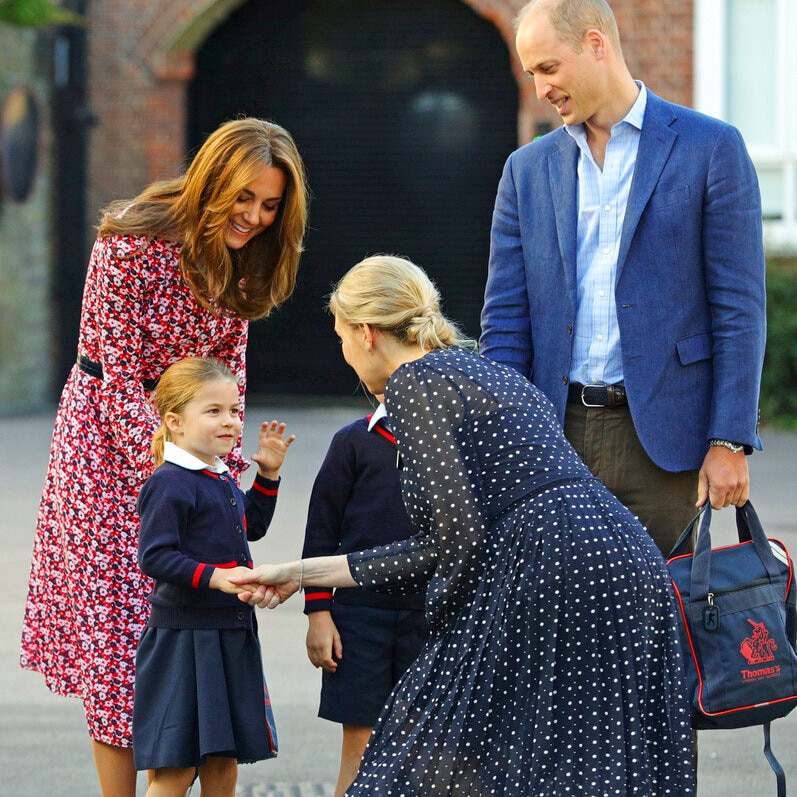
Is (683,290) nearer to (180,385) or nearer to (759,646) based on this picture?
(759,646)

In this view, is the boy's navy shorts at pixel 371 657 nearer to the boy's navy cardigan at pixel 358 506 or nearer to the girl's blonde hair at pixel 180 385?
the boy's navy cardigan at pixel 358 506

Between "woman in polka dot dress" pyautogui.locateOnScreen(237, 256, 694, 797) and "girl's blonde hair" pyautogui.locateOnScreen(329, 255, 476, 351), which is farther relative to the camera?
"girl's blonde hair" pyautogui.locateOnScreen(329, 255, 476, 351)

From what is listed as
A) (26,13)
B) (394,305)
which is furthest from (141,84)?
(394,305)

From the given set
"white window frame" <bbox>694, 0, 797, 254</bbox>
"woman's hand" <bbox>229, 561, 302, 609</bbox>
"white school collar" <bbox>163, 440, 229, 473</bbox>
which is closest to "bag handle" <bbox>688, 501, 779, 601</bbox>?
"woman's hand" <bbox>229, 561, 302, 609</bbox>

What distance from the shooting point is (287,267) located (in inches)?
142

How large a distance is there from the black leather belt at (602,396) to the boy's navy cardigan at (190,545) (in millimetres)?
891

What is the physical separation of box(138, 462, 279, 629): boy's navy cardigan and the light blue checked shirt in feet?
3.04

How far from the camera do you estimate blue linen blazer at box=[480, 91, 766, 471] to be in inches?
132

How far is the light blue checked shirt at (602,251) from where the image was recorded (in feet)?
11.4

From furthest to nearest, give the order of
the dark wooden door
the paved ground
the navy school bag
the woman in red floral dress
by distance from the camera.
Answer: the dark wooden door → the paved ground → the woman in red floral dress → the navy school bag

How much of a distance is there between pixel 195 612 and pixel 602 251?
132cm

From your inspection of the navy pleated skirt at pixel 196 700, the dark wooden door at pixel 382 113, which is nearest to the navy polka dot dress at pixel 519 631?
the navy pleated skirt at pixel 196 700

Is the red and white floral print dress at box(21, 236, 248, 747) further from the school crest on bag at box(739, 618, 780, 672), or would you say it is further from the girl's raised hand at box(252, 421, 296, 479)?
the school crest on bag at box(739, 618, 780, 672)

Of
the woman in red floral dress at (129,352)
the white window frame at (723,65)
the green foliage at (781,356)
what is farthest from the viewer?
the white window frame at (723,65)
